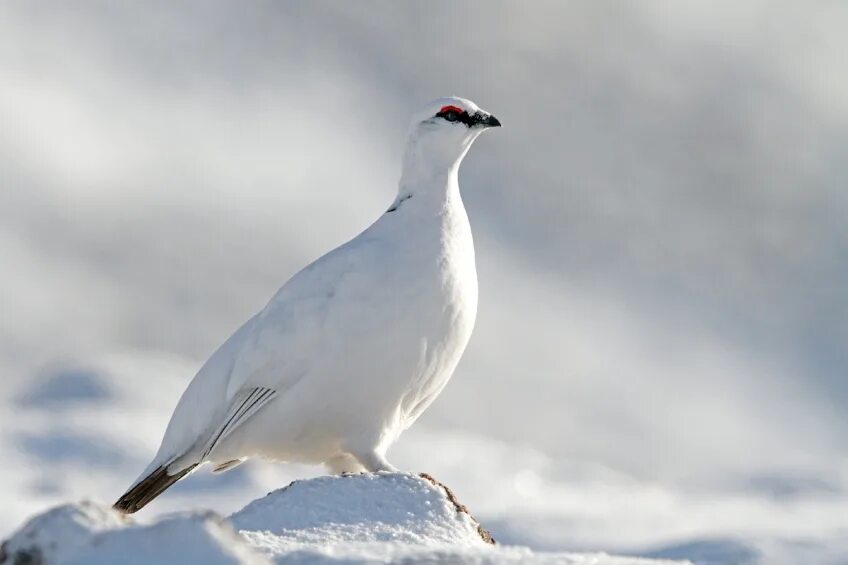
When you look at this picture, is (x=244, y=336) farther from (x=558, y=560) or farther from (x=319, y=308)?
(x=558, y=560)

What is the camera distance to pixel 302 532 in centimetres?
467

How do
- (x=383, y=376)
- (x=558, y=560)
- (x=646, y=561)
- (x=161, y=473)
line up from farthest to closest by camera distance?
(x=161, y=473) < (x=383, y=376) < (x=646, y=561) < (x=558, y=560)

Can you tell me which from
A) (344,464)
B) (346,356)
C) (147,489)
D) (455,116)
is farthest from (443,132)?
(147,489)

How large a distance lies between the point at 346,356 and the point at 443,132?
6.12 feet

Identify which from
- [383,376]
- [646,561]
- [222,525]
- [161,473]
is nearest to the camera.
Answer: [222,525]

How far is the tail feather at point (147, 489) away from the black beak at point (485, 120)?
3.02 metres

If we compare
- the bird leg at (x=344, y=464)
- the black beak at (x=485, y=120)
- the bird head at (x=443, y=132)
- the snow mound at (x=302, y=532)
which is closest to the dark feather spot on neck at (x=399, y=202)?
the bird head at (x=443, y=132)

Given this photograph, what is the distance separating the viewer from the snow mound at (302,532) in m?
3.18

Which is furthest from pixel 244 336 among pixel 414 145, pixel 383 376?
pixel 414 145

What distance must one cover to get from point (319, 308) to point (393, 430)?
90cm

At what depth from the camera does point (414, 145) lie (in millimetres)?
8352

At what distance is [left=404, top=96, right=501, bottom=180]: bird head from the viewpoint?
826 centimetres

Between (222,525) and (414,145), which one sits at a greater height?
(414,145)

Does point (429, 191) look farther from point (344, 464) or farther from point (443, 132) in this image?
point (344, 464)
